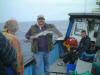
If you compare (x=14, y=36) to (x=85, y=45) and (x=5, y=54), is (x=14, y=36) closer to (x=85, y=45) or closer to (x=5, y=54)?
(x=5, y=54)

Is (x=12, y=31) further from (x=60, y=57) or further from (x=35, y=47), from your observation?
(x=60, y=57)

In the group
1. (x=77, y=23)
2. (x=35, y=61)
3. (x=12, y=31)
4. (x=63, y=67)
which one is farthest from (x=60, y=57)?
(x=12, y=31)

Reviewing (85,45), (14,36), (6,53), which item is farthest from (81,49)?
(6,53)

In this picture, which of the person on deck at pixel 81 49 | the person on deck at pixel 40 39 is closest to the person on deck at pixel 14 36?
the person on deck at pixel 40 39

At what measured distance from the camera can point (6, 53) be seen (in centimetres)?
232

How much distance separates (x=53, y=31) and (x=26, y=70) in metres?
1.14

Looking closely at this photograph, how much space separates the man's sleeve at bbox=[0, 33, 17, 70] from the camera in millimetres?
2266

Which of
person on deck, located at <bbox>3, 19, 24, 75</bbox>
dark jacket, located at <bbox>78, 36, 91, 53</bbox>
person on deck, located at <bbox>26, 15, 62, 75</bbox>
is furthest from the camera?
dark jacket, located at <bbox>78, 36, 91, 53</bbox>

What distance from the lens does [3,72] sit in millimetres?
2326

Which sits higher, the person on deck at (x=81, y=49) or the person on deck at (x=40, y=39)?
the person on deck at (x=40, y=39)

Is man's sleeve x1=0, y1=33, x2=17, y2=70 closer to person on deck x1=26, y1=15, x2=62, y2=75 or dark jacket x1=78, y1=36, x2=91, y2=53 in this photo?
person on deck x1=26, y1=15, x2=62, y2=75

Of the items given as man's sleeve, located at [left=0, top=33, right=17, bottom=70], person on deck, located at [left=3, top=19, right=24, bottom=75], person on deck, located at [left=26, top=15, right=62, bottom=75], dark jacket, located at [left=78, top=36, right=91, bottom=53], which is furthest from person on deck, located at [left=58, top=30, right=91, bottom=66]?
man's sleeve, located at [left=0, top=33, right=17, bottom=70]

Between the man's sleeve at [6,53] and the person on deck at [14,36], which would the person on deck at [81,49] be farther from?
the man's sleeve at [6,53]

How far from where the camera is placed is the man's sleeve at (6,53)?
7.43 feet
